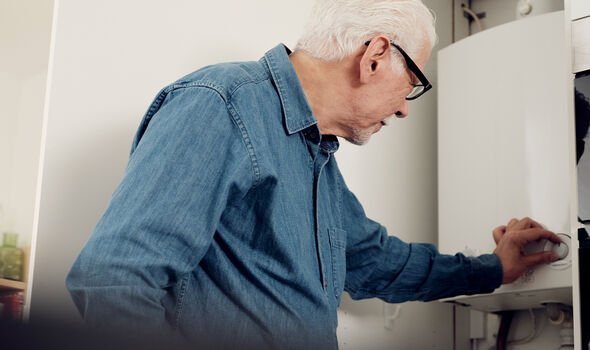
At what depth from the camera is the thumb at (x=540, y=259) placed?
1.72 metres

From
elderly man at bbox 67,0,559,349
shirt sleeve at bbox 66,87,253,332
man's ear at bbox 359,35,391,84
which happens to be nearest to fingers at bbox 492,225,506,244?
elderly man at bbox 67,0,559,349

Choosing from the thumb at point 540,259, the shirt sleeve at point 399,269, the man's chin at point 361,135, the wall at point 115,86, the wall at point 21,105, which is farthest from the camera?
the thumb at point 540,259

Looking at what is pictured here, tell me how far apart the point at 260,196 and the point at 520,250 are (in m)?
0.85

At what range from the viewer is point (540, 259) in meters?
1.72

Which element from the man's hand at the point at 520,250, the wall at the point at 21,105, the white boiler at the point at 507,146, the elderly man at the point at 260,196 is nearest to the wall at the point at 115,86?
the wall at the point at 21,105

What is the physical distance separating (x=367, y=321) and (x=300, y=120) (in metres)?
0.83

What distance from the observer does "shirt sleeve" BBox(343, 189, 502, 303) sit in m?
1.59

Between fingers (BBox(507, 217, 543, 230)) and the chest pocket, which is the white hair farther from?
fingers (BBox(507, 217, 543, 230))

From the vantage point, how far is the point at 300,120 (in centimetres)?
126

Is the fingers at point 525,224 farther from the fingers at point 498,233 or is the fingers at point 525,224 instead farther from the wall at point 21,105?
the wall at point 21,105

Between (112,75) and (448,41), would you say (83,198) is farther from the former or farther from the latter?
(448,41)

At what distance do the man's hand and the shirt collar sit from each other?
71cm

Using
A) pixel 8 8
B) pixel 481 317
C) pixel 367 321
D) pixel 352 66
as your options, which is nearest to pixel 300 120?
pixel 352 66

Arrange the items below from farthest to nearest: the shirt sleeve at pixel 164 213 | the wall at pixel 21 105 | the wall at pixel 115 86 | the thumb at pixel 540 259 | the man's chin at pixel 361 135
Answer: the thumb at pixel 540 259, the man's chin at pixel 361 135, the wall at pixel 115 86, the wall at pixel 21 105, the shirt sleeve at pixel 164 213
